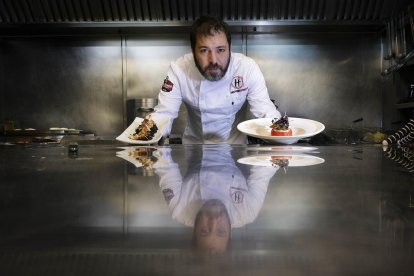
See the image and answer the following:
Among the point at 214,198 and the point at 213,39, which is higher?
the point at 213,39

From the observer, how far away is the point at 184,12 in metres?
2.77

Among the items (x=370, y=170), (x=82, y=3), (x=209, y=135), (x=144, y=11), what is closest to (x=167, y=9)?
(x=144, y=11)

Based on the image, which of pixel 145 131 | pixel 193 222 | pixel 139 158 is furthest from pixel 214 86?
pixel 193 222

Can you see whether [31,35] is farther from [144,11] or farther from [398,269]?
[398,269]

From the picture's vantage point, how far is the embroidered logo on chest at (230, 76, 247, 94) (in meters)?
2.33

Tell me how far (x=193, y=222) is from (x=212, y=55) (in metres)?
1.92

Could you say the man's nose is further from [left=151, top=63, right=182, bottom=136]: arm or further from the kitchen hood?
the kitchen hood

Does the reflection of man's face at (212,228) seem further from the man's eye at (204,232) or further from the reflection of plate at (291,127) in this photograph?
the reflection of plate at (291,127)

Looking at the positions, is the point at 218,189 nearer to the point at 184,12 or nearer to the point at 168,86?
the point at 168,86

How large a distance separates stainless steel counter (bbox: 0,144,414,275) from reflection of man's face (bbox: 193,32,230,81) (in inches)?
64.2

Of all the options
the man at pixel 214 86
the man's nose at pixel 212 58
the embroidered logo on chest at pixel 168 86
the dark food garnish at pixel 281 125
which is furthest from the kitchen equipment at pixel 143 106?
the dark food garnish at pixel 281 125

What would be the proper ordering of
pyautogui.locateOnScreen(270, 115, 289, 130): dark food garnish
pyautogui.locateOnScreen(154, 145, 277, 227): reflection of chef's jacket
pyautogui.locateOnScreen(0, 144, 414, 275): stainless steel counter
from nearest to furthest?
pyautogui.locateOnScreen(0, 144, 414, 275): stainless steel counter → pyautogui.locateOnScreen(154, 145, 277, 227): reflection of chef's jacket → pyautogui.locateOnScreen(270, 115, 289, 130): dark food garnish

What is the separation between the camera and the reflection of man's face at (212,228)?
0.24m

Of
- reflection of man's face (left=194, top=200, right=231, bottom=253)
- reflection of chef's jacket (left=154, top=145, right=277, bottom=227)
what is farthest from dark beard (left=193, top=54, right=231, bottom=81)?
reflection of man's face (left=194, top=200, right=231, bottom=253)
